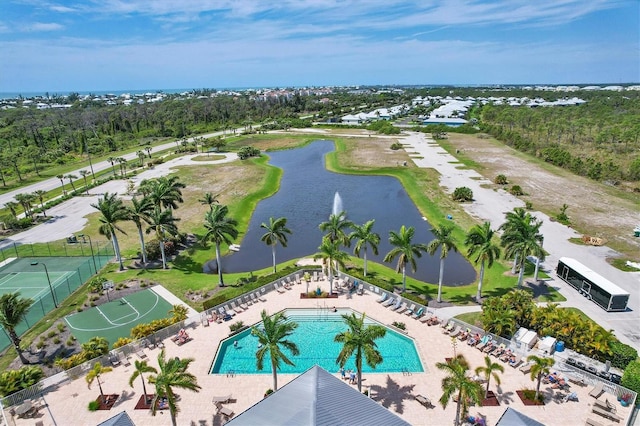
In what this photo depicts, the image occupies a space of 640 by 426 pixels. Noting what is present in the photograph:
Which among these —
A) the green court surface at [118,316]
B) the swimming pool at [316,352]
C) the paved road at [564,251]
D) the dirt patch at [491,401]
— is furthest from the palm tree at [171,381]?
the paved road at [564,251]

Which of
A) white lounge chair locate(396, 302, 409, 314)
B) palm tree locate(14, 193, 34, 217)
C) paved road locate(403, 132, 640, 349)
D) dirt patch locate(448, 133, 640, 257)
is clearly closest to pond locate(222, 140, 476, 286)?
white lounge chair locate(396, 302, 409, 314)

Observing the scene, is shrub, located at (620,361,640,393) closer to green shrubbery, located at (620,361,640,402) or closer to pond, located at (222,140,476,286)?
green shrubbery, located at (620,361,640,402)

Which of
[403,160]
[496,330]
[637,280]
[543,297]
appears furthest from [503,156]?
[496,330]

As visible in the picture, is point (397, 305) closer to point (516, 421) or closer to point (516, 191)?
point (516, 421)

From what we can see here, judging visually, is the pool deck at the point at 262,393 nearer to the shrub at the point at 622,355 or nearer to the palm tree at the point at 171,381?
the shrub at the point at 622,355

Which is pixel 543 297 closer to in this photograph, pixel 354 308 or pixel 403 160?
pixel 354 308

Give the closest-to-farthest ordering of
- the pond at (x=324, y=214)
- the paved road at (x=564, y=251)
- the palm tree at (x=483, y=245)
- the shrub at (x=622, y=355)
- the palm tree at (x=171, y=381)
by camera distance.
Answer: the palm tree at (x=171, y=381), the shrub at (x=622, y=355), the paved road at (x=564, y=251), the palm tree at (x=483, y=245), the pond at (x=324, y=214)
